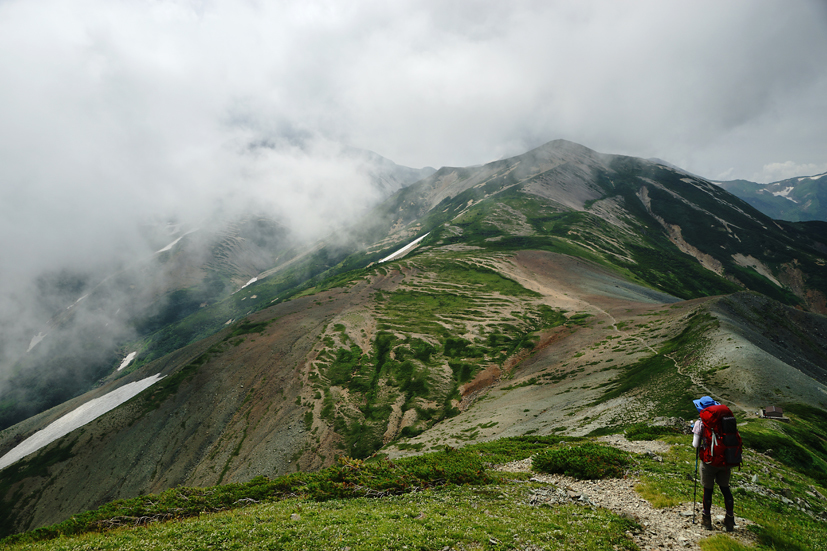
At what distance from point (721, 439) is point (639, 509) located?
615cm

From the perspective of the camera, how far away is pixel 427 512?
17.8m

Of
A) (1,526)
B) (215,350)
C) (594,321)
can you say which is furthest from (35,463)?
(594,321)

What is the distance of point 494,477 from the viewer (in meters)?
24.0

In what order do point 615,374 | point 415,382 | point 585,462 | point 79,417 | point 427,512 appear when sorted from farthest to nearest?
point 79,417 → point 415,382 → point 615,374 → point 585,462 → point 427,512

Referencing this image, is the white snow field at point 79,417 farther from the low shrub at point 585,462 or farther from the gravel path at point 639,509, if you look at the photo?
the gravel path at point 639,509

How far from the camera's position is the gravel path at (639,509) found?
13703 millimetres

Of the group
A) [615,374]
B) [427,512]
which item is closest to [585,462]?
[427,512]

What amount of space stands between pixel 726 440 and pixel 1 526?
153m

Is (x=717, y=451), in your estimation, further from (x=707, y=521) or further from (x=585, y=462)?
(x=585, y=462)

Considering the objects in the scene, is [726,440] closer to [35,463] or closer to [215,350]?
[215,350]

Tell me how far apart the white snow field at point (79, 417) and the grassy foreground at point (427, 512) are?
154 meters

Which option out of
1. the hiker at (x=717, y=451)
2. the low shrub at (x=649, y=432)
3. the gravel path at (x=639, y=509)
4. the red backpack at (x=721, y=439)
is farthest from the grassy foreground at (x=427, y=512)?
the low shrub at (x=649, y=432)

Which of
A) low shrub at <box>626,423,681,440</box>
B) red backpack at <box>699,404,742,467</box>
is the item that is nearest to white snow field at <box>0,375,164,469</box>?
low shrub at <box>626,423,681,440</box>

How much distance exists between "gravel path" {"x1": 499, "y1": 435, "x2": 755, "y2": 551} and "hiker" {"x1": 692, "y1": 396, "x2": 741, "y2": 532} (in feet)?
2.33
